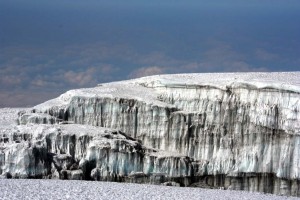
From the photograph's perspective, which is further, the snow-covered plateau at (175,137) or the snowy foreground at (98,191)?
the snow-covered plateau at (175,137)

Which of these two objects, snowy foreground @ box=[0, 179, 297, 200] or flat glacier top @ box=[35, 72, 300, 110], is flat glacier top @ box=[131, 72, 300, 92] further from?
snowy foreground @ box=[0, 179, 297, 200]

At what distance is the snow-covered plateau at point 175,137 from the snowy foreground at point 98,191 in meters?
1.72

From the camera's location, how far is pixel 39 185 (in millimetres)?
43469

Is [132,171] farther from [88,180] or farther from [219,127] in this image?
[219,127]

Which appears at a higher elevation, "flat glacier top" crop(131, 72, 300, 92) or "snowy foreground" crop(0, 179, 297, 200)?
"flat glacier top" crop(131, 72, 300, 92)

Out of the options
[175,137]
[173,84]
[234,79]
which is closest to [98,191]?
[175,137]

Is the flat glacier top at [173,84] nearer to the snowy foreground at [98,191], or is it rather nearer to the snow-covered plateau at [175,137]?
the snow-covered plateau at [175,137]

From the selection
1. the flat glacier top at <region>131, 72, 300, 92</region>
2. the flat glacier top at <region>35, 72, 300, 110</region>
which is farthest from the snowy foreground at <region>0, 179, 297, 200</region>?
the flat glacier top at <region>131, 72, 300, 92</region>

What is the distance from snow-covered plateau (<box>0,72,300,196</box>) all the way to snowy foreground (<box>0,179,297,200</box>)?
172cm

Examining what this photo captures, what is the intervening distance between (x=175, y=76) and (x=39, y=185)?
15849mm

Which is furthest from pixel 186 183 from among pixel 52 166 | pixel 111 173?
pixel 52 166

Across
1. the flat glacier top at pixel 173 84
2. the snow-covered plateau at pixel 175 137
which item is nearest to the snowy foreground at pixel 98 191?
the snow-covered plateau at pixel 175 137

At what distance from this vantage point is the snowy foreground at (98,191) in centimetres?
4141

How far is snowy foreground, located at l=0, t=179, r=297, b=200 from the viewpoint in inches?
1630
